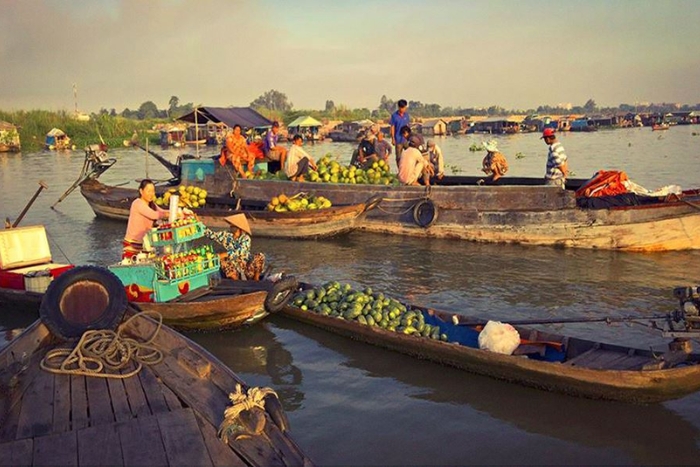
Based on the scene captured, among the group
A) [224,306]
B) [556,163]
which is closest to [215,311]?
[224,306]

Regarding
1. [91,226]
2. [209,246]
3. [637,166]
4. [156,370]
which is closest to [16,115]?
[91,226]

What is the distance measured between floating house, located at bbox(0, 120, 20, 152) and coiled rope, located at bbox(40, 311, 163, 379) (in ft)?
166

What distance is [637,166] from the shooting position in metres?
29.8

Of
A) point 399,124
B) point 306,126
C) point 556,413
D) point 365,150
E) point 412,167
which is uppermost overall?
point 306,126

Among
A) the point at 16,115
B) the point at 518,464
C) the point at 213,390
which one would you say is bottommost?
the point at 518,464

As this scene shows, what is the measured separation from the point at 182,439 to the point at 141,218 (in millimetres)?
5131

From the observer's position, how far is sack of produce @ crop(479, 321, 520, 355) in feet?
20.8

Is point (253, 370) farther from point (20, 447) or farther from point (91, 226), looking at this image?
point (91, 226)

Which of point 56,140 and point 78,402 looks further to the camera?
point 56,140

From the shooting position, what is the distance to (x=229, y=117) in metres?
22.2

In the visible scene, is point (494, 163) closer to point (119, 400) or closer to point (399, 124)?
point (399, 124)

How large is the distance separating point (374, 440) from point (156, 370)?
2036mm

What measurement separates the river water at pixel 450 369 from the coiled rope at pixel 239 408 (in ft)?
4.52

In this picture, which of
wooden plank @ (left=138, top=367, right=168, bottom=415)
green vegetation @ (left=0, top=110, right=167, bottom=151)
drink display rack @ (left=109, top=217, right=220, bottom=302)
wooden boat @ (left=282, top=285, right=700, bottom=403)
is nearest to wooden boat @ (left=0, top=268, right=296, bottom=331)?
drink display rack @ (left=109, top=217, right=220, bottom=302)
